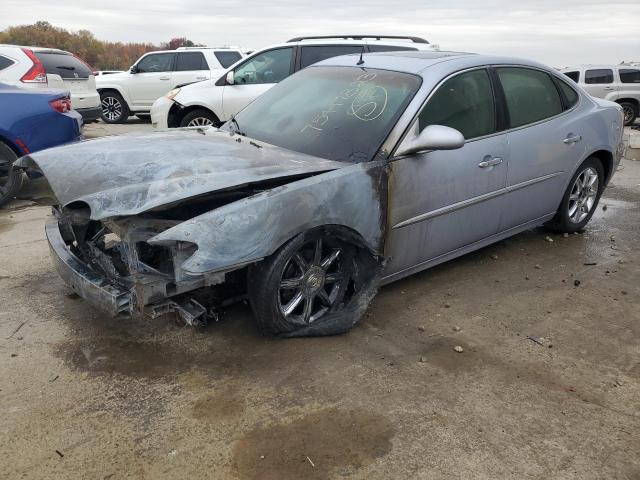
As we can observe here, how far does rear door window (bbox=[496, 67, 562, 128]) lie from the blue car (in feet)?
15.8

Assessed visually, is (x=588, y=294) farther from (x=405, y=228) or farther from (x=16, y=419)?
(x=16, y=419)

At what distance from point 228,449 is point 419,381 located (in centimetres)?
110

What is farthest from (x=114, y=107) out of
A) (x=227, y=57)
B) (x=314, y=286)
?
(x=314, y=286)

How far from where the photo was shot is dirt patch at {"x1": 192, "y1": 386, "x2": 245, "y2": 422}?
2672mm

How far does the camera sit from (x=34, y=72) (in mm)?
7984

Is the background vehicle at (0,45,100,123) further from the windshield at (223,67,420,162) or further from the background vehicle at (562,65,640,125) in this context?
the background vehicle at (562,65,640,125)

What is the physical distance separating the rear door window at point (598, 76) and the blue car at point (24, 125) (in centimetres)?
1574

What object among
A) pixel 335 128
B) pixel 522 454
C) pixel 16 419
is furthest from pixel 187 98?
pixel 522 454

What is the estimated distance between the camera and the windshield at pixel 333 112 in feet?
11.6

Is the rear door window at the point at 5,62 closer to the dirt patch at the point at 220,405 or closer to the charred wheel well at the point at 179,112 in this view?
the charred wheel well at the point at 179,112

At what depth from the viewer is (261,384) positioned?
2.92 metres

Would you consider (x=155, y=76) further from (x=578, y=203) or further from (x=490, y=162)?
(x=490, y=162)

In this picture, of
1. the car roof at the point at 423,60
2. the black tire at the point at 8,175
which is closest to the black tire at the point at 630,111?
the car roof at the point at 423,60

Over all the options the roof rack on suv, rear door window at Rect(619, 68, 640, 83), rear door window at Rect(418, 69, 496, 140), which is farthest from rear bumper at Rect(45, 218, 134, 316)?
rear door window at Rect(619, 68, 640, 83)
